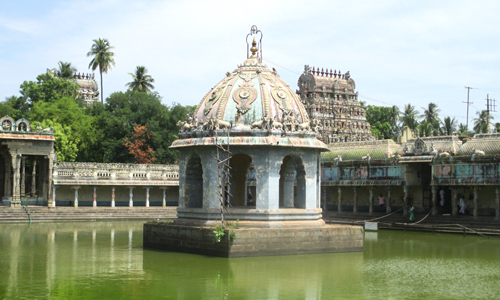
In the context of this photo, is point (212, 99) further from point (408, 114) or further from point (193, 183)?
point (408, 114)

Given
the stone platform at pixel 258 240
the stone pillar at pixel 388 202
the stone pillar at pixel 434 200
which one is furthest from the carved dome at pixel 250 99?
the stone pillar at pixel 388 202

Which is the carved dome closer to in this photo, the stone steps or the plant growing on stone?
the plant growing on stone

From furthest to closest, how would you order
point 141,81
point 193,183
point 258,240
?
1. point 141,81
2. point 193,183
3. point 258,240

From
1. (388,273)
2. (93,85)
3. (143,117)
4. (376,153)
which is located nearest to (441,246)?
(388,273)

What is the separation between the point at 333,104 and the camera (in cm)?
8162

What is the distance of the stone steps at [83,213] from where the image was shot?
45.2 metres

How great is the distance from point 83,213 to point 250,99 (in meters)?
26.8

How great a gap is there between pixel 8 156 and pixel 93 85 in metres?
57.4

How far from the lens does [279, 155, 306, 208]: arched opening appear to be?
86.7 feet

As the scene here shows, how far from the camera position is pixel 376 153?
4816 centimetres

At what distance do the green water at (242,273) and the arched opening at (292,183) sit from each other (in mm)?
3088

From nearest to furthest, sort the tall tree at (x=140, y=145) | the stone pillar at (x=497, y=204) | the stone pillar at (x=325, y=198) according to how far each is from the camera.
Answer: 1. the stone pillar at (x=497, y=204)
2. the stone pillar at (x=325, y=198)
3. the tall tree at (x=140, y=145)

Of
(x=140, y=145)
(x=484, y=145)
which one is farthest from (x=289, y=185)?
(x=140, y=145)

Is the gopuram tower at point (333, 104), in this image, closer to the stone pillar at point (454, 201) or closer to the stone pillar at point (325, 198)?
the stone pillar at point (325, 198)
